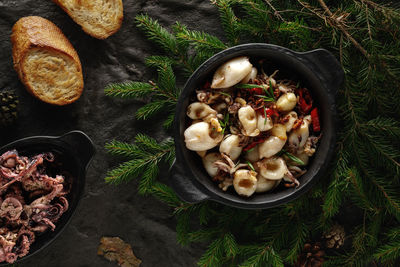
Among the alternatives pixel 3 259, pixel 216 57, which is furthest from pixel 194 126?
pixel 3 259

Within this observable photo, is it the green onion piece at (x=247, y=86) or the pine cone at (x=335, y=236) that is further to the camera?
the pine cone at (x=335, y=236)

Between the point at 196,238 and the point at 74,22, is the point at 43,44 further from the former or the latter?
the point at 196,238

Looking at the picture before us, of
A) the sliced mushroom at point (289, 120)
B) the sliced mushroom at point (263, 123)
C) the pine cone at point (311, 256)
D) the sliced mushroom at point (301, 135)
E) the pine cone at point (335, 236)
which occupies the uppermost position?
the sliced mushroom at point (263, 123)

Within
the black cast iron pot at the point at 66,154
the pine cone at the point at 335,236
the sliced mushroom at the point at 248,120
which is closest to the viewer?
the sliced mushroom at the point at 248,120

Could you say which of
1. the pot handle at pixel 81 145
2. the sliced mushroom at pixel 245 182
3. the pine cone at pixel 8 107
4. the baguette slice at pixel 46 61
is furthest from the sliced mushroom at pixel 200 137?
the pine cone at pixel 8 107

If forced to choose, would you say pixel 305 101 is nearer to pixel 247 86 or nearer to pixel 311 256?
pixel 247 86

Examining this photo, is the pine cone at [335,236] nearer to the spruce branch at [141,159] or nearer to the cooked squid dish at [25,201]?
the spruce branch at [141,159]
